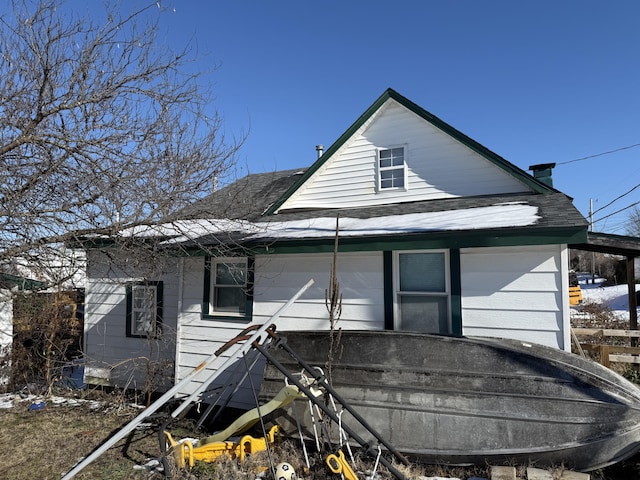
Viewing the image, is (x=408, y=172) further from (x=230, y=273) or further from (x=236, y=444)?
(x=236, y=444)

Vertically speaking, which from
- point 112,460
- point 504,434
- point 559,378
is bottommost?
point 112,460

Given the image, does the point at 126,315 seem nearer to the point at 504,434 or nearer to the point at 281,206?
the point at 281,206

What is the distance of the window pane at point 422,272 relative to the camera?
6535mm

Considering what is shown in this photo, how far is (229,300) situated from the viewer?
8.23 meters

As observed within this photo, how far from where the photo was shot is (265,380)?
6062mm

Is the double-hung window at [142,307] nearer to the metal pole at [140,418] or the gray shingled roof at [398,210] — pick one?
the gray shingled roof at [398,210]

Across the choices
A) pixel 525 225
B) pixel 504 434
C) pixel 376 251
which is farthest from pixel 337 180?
pixel 504 434

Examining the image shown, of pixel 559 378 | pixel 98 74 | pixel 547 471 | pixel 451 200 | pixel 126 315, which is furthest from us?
pixel 126 315

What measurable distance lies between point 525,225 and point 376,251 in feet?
7.43

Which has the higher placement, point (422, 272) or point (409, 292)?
point (422, 272)

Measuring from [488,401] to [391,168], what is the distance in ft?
18.7

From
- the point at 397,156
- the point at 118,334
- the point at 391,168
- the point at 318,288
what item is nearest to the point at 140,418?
the point at 318,288

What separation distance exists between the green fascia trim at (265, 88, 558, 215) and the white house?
3 cm

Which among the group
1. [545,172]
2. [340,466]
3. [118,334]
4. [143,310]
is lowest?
[340,466]
